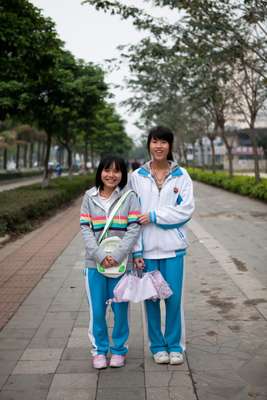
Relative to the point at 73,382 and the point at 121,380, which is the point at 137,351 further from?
the point at 73,382

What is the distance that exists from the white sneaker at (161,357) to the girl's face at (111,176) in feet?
4.04

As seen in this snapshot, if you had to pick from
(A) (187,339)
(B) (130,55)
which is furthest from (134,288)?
(B) (130,55)

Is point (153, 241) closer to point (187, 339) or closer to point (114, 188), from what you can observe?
point (114, 188)

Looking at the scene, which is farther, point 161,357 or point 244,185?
point 244,185

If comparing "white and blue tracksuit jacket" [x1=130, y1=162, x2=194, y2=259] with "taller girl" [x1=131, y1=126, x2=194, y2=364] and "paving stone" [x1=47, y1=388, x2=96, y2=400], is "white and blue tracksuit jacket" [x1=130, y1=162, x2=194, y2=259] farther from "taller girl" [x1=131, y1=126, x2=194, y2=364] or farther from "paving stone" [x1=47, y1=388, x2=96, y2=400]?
"paving stone" [x1=47, y1=388, x2=96, y2=400]

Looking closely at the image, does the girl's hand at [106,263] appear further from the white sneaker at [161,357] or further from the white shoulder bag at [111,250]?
the white sneaker at [161,357]

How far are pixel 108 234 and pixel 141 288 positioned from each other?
1.40 ft

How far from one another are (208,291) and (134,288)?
8.69 ft

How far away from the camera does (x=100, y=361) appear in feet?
12.3

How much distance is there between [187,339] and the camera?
4449 mm

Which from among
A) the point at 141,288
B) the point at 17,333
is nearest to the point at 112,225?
the point at 141,288

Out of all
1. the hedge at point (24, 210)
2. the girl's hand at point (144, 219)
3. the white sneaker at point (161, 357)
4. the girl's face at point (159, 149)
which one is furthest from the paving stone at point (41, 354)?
the hedge at point (24, 210)

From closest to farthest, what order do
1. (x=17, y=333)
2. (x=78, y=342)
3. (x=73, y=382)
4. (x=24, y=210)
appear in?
(x=73, y=382) → (x=78, y=342) → (x=17, y=333) → (x=24, y=210)

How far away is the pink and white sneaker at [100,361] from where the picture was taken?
3730mm
